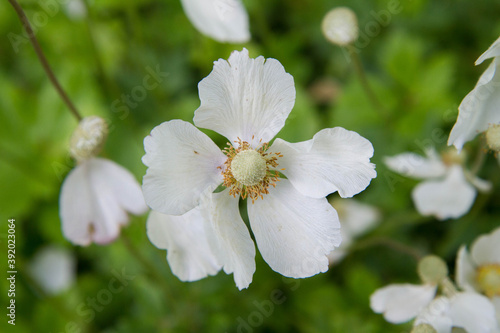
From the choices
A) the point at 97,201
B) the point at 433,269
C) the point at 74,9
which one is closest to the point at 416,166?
the point at 433,269

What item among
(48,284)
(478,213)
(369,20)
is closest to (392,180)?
(478,213)

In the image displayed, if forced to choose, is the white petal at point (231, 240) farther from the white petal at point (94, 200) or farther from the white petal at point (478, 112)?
the white petal at point (478, 112)

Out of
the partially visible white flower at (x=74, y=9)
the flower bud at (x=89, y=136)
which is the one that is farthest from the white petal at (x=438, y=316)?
the partially visible white flower at (x=74, y=9)

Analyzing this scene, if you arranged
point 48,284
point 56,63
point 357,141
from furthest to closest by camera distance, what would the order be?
point 56,63 → point 48,284 → point 357,141

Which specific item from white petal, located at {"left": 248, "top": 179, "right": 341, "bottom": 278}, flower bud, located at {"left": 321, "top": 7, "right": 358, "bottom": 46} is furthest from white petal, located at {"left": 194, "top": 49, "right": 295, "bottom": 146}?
flower bud, located at {"left": 321, "top": 7, "right": 358, "bottom": 46}

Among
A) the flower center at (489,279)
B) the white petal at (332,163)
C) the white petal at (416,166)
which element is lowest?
the flower center at (489,279)

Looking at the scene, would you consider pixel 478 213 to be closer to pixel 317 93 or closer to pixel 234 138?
pixel 317 93
